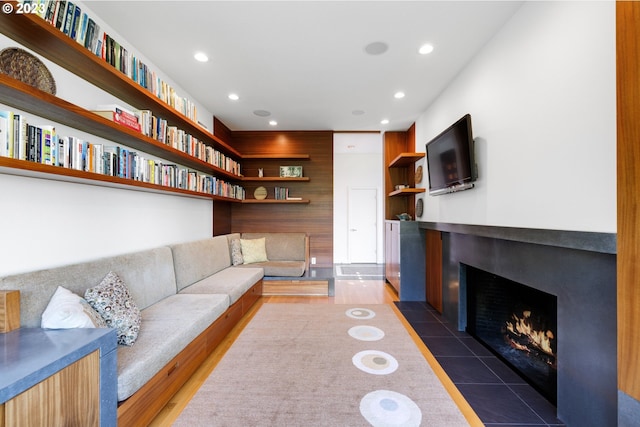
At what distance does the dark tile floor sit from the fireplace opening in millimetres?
89

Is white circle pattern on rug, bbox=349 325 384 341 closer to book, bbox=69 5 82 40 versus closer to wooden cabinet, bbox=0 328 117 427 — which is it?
wooden cabinet, bbox=0 328 117 427

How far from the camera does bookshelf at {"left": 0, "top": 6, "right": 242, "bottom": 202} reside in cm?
122

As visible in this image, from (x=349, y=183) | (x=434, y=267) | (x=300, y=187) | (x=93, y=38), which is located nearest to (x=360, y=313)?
(x=434, y=267)

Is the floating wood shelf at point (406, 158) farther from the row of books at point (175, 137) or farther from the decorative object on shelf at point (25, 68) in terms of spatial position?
the decorative object on shelf at point (25, 68)

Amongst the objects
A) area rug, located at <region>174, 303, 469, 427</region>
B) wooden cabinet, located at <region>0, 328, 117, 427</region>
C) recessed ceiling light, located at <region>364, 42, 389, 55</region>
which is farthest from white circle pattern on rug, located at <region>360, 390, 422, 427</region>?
recessed ceiling light, located at <region>364, 42, 389, 55</region>

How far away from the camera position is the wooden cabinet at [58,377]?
86cm

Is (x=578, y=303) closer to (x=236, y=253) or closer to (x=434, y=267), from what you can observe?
(x=434, y=267)

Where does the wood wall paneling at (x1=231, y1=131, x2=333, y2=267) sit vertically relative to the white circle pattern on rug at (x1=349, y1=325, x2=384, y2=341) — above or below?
above

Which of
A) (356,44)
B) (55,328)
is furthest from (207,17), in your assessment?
(55,328)

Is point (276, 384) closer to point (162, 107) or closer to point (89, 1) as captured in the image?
point (162, 107)

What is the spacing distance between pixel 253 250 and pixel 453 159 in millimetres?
3175

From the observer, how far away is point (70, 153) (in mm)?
1503

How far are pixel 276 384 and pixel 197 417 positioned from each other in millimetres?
506

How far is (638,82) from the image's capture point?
802 mm
